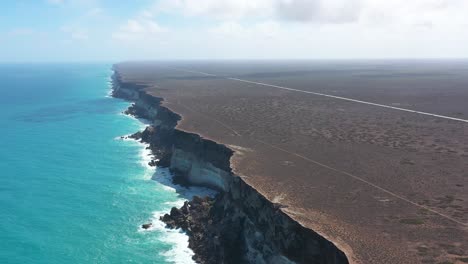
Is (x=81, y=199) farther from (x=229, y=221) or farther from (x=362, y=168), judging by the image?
(x=362, y=168)

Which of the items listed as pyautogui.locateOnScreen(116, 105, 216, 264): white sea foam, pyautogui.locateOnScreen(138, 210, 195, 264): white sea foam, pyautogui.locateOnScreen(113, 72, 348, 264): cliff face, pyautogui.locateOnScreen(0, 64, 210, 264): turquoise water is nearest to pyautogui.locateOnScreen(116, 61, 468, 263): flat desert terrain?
pyautogui.locateOnScreen(113, 72, 348, 264): cliff face

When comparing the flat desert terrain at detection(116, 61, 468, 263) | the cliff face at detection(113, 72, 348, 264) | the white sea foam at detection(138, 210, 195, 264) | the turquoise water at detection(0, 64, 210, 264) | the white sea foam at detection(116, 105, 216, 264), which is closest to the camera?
the flat desert terrain at detection(116, 61, 468, 263)

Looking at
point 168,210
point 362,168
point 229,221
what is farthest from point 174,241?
point 362,168

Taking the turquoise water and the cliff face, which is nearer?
the cliff face

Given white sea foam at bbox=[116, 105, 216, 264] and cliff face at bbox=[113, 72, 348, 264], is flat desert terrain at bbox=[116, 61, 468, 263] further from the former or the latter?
white sea foam at bbox=[116, 105, 216, 264]

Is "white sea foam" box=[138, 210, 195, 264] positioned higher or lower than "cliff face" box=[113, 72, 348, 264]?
lower

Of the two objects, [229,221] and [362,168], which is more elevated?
[362,168]

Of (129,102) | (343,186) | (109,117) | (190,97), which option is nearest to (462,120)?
(343,186)
